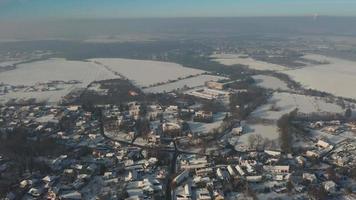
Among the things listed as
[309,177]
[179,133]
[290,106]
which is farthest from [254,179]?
[290,106]

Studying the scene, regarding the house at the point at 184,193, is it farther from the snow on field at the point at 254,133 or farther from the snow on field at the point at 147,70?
the snow on field at the point at 147,70

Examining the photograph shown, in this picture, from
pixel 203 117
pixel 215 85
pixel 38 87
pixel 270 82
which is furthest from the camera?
pixel 270 82

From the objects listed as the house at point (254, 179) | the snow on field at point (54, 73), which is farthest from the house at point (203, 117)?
the snow on field at point (54, 73)

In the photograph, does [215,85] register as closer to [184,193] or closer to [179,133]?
[179,133]

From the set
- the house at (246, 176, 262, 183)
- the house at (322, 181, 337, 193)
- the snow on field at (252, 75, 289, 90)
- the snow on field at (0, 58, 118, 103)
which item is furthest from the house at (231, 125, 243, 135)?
the snow on field at (0, 58, 118, 103)

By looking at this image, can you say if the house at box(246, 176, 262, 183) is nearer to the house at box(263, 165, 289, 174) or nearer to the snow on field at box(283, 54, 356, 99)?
the house at box(263, 165, 289, 174)

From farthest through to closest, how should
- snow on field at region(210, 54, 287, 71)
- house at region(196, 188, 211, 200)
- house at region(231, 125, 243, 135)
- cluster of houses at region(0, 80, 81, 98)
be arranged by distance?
snow on field at region(210, 54, 287, 71) → cluster of houses at region(0, 80, 81, 98) → house at region(231, 125, 243, 135) → house at region(196, 188, 211, 200)

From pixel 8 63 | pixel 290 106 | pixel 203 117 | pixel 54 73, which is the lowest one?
pixel 8 63
